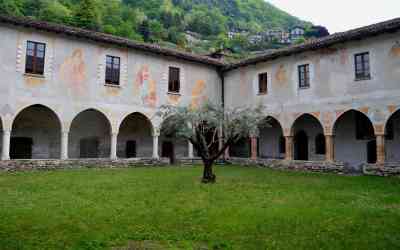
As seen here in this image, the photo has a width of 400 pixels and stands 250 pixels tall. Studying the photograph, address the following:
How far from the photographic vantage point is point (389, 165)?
14438mm

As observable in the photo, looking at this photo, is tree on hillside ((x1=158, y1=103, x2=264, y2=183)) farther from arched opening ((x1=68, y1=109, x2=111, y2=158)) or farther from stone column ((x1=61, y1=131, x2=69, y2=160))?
arched opening ((x1=68, y1=109, x2=111, y2=158))

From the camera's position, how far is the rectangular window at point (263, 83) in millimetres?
19906

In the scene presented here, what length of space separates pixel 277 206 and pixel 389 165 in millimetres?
9220

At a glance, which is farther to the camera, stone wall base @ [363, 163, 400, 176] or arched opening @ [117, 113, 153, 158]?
arched opening @ [117, 113, 153, 158]

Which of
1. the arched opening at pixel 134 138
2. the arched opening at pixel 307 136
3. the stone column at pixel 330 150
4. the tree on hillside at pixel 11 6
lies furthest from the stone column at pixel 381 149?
the tree on hillside at pixel 11 6

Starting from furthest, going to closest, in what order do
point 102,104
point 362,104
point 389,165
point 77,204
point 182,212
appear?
point 102,104 → point 362,104 → point 389,165 → point 77,204 → point 182,212

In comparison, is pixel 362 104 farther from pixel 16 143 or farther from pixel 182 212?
pixel 16 143

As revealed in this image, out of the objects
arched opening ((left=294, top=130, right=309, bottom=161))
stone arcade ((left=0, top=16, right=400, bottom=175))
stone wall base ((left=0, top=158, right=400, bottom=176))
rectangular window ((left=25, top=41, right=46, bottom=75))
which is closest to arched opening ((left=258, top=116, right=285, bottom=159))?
stone arcade ((left=0, top=16, right=400, bottom=175))

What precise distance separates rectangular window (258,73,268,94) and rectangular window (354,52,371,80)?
531cm

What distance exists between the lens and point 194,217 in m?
6.70

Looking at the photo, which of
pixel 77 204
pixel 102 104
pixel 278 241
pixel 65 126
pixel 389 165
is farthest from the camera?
pixel 102 104

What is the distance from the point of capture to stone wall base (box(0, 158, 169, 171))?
14.8m

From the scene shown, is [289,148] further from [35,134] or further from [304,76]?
[35,134]

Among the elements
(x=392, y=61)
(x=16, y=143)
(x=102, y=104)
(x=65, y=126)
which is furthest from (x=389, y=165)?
(x=16, y=143)
